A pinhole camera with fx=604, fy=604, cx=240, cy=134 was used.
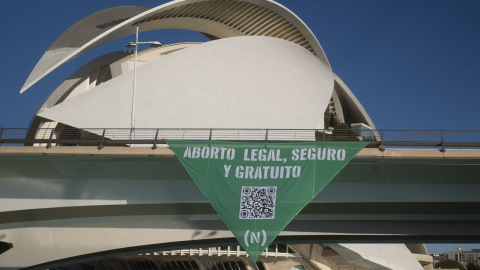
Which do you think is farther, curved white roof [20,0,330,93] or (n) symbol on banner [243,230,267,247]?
curved white roof [20,0,330,93]

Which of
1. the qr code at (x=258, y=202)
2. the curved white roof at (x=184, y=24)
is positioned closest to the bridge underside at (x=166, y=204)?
the qr code at (x=258, y=202)

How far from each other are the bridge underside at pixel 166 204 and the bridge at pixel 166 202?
0.09 ft

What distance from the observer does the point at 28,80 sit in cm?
2461

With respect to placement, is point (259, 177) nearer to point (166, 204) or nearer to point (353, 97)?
point (166, 204)

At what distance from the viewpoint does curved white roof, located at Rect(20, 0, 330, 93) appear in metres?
26.5

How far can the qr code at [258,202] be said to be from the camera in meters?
15.3

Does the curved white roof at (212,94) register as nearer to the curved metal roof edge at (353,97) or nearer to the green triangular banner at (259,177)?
the green triangular banner at (259,177)

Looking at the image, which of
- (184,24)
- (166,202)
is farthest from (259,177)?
(184,24)

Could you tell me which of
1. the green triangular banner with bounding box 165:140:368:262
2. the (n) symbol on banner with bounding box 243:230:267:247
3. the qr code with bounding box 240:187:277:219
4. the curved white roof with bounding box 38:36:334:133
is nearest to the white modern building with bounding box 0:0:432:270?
the curved white roof with bounding box 38:36:334:133

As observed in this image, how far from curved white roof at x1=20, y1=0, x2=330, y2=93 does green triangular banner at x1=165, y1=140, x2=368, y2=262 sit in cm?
1088

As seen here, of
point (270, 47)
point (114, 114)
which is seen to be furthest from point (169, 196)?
point (270, 47)

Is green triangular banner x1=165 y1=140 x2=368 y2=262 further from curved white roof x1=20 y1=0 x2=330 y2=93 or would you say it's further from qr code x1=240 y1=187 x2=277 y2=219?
curved white roof x1=20 y1=0 x2=330 y2=93

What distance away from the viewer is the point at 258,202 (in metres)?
15.5

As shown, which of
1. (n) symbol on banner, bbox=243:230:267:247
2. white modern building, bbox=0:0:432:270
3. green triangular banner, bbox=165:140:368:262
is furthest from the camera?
white modern building, bbox=0:0:432:270
